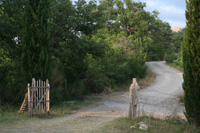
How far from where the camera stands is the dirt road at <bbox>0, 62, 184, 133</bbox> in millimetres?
8672

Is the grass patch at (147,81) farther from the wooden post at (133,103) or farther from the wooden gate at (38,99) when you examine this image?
the wooden post at (133,103)

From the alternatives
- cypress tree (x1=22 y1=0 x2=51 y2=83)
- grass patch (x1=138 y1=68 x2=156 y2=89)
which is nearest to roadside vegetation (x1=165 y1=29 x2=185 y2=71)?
grass patch (x1=138 y1=68 x2=156 y2=89)

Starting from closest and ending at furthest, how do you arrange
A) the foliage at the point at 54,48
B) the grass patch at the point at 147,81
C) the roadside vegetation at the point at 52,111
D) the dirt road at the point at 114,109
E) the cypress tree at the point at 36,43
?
the dirt road at the point at 114,109
the roadside vegetation at the point at 52,111
the cypress tree at the point at 36,43
the foliage at the point at 54,48
the grass patch at the point at 147,81

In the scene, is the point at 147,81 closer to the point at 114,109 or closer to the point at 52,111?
the point at 114,109

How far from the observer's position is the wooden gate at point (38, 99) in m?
11.5

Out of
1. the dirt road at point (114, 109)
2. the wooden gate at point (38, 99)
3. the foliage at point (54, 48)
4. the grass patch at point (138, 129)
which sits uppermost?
the foliage at point (54, 48)

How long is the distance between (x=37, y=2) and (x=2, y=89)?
5753 mm

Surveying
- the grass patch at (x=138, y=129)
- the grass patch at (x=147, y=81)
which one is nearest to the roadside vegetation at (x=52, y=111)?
the grass patch at (x=138, y=129)

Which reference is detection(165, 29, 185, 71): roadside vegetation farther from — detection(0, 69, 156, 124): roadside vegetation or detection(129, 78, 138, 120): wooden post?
detection(129, 78, 138, 120): wooden post

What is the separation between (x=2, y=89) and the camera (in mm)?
14711

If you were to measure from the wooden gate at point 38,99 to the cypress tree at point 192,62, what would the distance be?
6659mm

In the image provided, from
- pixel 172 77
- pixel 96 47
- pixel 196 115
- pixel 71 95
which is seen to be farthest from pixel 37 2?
pixel 172 77

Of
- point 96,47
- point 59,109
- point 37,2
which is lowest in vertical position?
point 59,109

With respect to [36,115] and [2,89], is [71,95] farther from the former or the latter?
[36,115]
